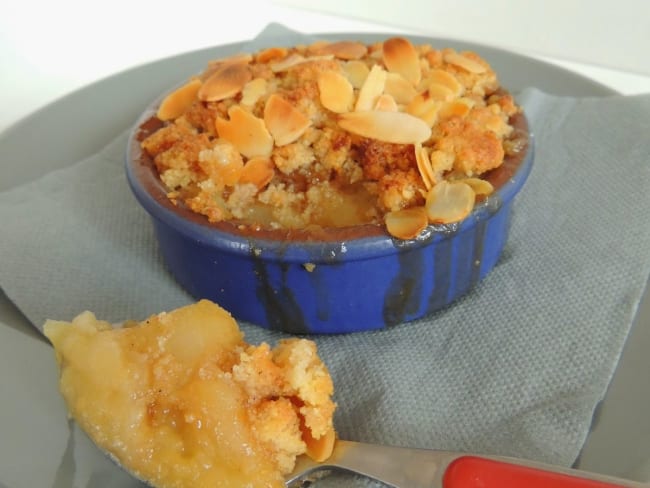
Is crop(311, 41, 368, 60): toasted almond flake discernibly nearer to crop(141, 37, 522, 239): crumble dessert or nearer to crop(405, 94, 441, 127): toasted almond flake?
crop(141, 37, 522, 239): crumble dessert

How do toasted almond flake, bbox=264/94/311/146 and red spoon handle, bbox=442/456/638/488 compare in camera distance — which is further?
toasted almond flake, bbox=264/94/311/146

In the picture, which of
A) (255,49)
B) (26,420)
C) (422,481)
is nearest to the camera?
(422,481)

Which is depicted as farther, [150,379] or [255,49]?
[255,49]

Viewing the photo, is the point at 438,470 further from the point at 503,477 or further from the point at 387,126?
the point at 387,126

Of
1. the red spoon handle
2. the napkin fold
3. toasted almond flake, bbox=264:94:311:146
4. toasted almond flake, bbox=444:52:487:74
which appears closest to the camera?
the red spoon handle

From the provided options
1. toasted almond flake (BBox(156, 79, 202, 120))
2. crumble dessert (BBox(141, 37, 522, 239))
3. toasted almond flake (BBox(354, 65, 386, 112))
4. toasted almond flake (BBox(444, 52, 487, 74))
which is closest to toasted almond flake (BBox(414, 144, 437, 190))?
crumble dessert (BBox(141, 37, 522, 239))

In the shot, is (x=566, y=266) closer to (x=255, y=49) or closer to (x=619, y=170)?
(x=619, y=170)

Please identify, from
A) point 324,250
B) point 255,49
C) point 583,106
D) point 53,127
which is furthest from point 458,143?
point 53,127
